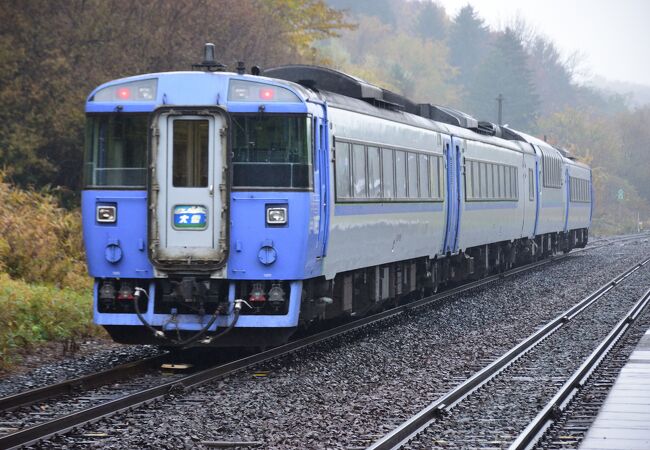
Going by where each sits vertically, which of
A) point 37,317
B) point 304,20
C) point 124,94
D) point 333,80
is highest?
point 304,20

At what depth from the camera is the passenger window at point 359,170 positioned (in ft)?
48.3

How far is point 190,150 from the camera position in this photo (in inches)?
485

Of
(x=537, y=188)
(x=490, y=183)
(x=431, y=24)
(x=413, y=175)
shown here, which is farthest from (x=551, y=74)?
(x=413, y=175)

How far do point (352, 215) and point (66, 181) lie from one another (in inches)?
592

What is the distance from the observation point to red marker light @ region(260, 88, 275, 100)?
12.4m

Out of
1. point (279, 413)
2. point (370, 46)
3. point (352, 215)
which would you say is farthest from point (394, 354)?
point (370, 46)

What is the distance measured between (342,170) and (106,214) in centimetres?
308

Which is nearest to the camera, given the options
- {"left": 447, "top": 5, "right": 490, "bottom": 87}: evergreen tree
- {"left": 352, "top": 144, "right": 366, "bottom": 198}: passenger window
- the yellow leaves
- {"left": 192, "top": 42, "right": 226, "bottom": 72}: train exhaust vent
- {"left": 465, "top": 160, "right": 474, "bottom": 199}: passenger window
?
{"left": 192, "top": 42, "right": 226, "bottom": 72}: train exhaust vent

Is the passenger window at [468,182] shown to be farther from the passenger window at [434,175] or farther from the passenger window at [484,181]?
the passenger window at [434,175]

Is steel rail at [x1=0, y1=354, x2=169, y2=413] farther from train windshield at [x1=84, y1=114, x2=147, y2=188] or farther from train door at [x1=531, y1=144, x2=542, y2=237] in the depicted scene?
train door at [x1=531, y1=144, x2=542, y2=237]

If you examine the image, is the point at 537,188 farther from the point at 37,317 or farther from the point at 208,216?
the point at 208,216

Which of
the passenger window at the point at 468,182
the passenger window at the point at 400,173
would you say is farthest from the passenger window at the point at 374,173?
the passenger window at the point at 468,182

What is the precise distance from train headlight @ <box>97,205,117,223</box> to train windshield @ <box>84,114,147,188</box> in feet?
0.79

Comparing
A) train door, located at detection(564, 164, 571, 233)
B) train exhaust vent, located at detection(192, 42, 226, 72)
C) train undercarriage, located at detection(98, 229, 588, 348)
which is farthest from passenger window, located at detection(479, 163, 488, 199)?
train door, located at detection(564, 164, 571, 233)
